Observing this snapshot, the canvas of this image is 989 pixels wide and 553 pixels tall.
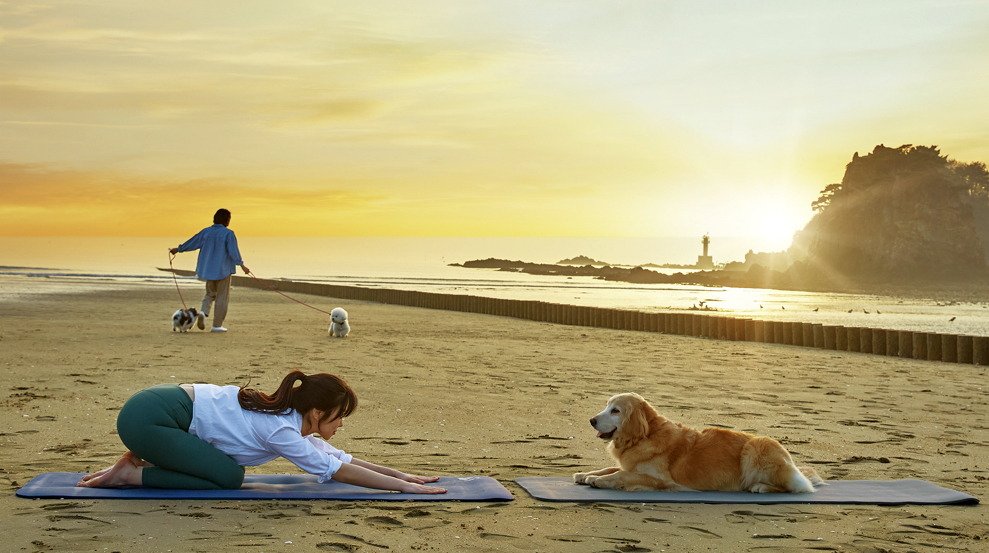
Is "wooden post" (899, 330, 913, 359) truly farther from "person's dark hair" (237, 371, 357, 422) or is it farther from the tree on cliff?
the tree on cliff

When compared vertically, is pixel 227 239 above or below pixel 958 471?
above

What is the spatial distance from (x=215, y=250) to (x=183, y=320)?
161 cm

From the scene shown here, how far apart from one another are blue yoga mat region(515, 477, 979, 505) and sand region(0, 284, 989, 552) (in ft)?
0.35

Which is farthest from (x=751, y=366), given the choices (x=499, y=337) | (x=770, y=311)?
(x=770, y=311)

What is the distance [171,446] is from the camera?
16.4 ft

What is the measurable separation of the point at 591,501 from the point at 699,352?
411 inches

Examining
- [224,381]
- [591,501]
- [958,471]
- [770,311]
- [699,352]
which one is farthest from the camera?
[770,311]

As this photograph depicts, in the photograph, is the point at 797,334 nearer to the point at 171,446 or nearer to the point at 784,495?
the point at 784,495

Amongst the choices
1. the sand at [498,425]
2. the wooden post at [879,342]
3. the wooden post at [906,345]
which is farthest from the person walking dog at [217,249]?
the wooden post at [906,345]

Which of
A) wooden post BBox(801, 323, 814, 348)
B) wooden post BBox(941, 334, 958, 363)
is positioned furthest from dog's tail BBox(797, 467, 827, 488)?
wooden post BBox(801, 323, 814, 348)

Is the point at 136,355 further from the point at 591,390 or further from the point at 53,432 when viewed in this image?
the point at 591,390

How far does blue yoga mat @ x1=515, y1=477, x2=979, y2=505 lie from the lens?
5.24 m

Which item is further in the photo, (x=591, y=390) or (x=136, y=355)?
(x=136, y=355)

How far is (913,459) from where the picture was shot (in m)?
6.77
